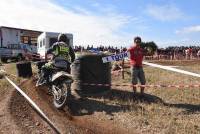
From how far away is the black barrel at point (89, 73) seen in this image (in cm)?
1265

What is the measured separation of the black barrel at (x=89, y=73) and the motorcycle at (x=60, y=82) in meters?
1.36

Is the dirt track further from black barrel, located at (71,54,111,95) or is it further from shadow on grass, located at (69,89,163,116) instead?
black barrel, located at (71,54,111,95)

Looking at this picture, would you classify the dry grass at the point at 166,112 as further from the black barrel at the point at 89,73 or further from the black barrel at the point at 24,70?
the black barrel at the point at 24,70

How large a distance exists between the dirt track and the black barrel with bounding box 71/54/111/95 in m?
0.83

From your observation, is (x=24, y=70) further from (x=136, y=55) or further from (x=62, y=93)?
(x=62, y=93)

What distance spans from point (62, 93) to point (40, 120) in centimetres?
173

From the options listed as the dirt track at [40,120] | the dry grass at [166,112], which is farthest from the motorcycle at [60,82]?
the dry grass at [166,112]

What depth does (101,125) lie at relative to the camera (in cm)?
919

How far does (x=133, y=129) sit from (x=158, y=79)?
776 centimetres

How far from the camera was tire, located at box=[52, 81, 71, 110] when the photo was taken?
10.4m

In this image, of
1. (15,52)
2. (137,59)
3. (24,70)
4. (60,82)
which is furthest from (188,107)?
(15,52)

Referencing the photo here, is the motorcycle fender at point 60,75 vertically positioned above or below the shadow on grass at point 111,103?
above

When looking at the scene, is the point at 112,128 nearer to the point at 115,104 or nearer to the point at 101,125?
the point at 101,125

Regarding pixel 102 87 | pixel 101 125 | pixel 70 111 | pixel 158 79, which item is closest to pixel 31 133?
pixel 101 125
